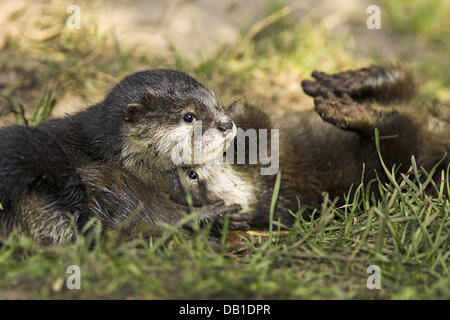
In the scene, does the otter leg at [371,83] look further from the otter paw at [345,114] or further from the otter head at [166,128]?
the otter head at [166,128]

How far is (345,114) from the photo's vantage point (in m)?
3.80

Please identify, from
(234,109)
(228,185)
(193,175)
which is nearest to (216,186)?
(228,185)

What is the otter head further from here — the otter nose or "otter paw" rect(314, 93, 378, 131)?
"otter paw" rect(314, 93, 378, 131)

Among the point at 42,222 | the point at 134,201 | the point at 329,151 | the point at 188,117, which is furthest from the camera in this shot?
the point at 329,151

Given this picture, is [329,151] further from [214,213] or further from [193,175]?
[214,213]

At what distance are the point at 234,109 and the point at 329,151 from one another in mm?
679

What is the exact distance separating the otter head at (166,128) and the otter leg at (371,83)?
1.10 meters

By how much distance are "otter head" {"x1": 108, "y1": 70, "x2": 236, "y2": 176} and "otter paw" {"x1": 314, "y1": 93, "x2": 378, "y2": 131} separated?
0.80m

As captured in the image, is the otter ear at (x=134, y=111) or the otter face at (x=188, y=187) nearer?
the otter ear at (x=134, y=111)

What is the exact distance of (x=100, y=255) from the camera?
2.51m

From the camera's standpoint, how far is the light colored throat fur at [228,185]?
3586mm

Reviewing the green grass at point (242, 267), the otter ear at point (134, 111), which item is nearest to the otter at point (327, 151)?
the otter ear at point (134, 111)

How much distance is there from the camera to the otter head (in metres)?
3.20
